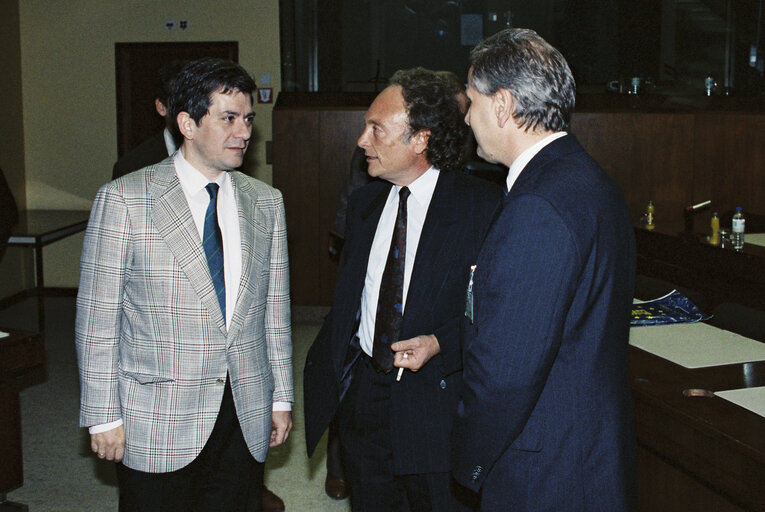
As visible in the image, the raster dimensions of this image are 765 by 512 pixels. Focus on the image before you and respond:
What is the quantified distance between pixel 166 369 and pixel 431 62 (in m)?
6.68

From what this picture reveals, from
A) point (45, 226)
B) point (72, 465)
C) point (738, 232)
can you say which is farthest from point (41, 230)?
point (738, 232)

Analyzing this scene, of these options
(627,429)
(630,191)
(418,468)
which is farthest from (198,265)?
(630,191)

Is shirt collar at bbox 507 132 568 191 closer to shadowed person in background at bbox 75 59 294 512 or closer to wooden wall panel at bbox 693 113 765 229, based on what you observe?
shadowed person in background at bbox 75 59 294 512

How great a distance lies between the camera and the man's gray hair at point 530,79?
152 centimetres

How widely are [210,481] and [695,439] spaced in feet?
4.07

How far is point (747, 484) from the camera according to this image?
65.7 inches

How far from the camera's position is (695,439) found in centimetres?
184

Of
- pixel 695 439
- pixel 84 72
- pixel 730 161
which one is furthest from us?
pixel 84 72

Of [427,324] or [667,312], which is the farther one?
[667,312]

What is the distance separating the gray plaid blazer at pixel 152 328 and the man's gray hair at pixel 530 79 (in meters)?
0.88

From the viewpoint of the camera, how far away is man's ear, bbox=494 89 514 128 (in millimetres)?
1540

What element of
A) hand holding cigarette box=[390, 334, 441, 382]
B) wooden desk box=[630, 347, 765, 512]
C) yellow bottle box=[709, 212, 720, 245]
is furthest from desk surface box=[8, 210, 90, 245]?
wooden desk box=[630, 347, 765, 512]

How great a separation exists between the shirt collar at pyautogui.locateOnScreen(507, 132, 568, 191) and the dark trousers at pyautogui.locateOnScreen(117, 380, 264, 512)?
37.9 inches

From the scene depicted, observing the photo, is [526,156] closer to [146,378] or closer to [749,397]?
[749,397]
